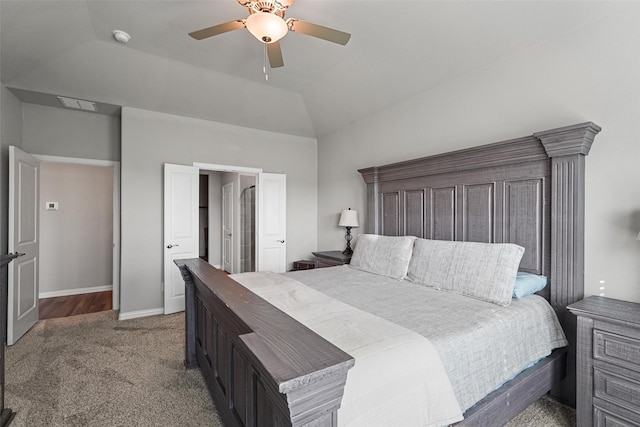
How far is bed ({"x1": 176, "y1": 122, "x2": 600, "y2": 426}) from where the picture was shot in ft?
2.79

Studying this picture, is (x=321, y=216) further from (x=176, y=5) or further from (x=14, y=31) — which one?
(x=14, y=31)

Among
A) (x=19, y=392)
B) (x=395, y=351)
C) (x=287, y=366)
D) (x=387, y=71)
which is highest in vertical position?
(x=387, y=71)

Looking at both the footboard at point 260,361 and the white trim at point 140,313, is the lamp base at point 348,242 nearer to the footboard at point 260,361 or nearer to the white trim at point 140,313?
the footboard at point 260,361

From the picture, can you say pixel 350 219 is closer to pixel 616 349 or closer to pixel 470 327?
pixel 470 327

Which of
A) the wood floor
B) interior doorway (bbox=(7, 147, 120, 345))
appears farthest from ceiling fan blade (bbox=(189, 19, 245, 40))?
the wood floor

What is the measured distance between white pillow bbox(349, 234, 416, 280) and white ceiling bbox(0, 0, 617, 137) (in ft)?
5.67

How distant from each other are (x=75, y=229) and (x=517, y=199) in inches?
244

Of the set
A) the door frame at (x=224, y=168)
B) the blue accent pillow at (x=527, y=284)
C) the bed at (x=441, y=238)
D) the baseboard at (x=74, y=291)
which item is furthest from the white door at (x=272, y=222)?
the blue accent pillow at (x=527, y=284)

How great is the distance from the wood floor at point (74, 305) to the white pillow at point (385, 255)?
3699 mm

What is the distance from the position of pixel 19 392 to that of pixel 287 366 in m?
2.71

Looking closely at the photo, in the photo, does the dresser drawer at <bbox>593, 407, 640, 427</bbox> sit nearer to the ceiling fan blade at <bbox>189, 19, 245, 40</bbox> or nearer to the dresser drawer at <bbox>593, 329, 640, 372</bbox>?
the dresser drawer at <bbox>593, 329, 640, 372</bbox>

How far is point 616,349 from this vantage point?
63.2 inches

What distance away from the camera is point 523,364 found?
5.65 ft

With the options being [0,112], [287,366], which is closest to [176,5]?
[0,112]
